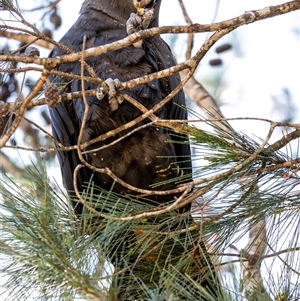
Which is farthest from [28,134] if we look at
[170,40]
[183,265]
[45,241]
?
[45,241]

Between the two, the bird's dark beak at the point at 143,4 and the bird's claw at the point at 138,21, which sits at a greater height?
the bird's dark beak at the point at 143,4

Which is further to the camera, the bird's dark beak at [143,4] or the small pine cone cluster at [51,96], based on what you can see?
the bird's dark beak at [143,4]

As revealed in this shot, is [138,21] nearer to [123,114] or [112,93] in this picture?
[123,114]

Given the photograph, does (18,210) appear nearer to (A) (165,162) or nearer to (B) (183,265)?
(B) (183,265)

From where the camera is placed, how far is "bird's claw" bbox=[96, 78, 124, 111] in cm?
230

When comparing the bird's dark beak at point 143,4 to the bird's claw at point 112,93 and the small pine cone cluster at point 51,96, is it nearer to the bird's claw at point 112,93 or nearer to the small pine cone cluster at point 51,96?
the bird's claw at point 112,93

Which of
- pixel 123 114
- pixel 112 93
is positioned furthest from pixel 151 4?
pixel 112 93

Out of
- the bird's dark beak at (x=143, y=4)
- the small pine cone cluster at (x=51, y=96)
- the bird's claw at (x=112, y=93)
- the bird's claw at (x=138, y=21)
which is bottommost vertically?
the small pine cone cluster at (x=51, y=96)

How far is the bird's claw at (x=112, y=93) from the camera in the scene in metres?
2.30

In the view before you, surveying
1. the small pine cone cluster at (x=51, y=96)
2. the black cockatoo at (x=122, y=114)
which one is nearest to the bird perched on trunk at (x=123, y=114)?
the black cockatoo at (x=122, y=114)

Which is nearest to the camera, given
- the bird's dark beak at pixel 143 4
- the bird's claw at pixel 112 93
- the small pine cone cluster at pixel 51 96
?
the small pine cone cluster at pixel 51 96

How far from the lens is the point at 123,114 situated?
9.22 ft

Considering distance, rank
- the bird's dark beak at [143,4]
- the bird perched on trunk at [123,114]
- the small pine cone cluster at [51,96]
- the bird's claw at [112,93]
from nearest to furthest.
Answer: the small pine cone cluster at [51,96]
the bird's claw at [112,93]
the bird perched on trunk at [123,114]
the bird's dark beak at [143,4]

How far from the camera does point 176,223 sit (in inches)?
83.0
